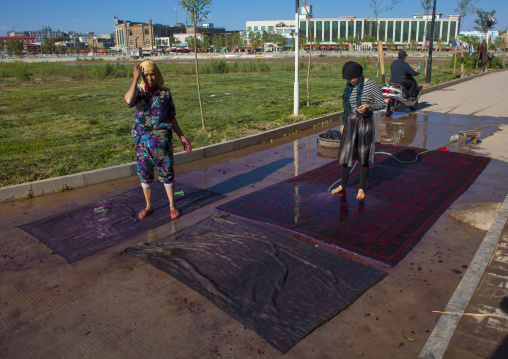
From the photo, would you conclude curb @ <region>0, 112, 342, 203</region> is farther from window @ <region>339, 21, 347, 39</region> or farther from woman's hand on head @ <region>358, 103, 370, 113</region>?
window @ <region>339, 21, 347, 39</region>

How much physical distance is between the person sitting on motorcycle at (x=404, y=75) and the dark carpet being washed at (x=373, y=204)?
5.93 metres

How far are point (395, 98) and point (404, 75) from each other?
1013mm

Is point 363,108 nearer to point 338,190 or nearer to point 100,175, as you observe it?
point 338,190

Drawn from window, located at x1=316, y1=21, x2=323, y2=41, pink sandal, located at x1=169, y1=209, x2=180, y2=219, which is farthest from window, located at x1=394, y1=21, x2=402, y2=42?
pink sandal, located at x1=169, y1=209, x2=180, y2=219

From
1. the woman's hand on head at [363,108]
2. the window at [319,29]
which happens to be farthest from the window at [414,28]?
the woman's hand on head at [363,108]

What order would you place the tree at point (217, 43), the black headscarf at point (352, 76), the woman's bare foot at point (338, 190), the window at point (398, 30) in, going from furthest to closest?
1. the window at point (398, 30)
2. the tree at point (217, 43)
3. the woman's bare foot at point (338, 190)
4. the black headscarf at point (352, 76)

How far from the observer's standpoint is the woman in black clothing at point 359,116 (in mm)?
5559

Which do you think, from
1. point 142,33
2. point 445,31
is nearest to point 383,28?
point 445,31

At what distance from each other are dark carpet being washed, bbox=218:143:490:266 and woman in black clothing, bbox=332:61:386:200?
551mm

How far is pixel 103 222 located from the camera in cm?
539

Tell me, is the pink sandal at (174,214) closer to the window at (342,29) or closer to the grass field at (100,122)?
the grass field at (100,122)

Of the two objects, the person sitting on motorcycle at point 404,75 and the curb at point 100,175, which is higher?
the person sitting on motorcycle at point 404,75

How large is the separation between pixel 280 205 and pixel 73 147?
554cm

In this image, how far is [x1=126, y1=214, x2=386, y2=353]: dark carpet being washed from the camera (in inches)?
132
